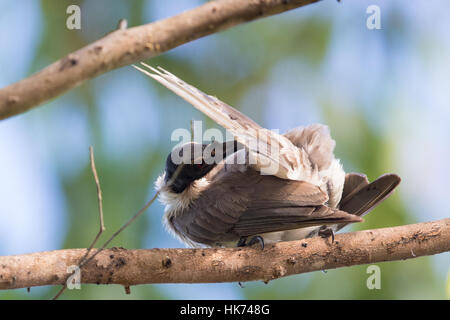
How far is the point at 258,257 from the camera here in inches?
106

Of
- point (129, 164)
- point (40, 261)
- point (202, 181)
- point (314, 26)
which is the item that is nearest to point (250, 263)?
point (202, 181)

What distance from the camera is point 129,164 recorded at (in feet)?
16.5

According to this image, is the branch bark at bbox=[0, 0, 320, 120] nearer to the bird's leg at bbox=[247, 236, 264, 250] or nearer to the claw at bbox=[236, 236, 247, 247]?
the bird's leg at bbox=[247, 236, 264, 250]

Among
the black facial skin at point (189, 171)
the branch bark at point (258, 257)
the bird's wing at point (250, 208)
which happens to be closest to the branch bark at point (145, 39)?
the branch bark at point (258, 257)

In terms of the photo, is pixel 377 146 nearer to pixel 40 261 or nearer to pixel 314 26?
pixel 314 26

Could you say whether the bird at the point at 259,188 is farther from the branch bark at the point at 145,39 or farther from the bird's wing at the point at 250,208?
the branch bark at the point at 145,39

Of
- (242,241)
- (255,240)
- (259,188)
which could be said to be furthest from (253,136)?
(242,241)

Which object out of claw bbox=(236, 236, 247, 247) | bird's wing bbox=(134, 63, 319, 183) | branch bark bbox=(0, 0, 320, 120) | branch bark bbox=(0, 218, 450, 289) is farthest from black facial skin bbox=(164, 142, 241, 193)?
branch bark bbox=(0, 0, 320, 120)

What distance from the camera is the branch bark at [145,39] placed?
5.53 feet

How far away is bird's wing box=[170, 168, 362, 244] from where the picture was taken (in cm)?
280

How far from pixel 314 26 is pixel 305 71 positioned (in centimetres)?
60

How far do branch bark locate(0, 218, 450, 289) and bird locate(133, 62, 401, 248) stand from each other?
143mm

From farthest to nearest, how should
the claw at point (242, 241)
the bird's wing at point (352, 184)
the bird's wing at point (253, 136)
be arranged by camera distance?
the bird's wing at point (352, 184), the claw at point (242, 241), the bird's wing at point (253, 136)

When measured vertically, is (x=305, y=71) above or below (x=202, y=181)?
above
